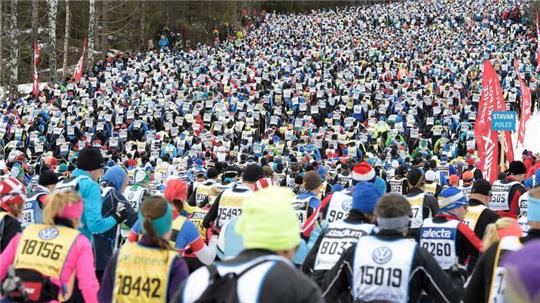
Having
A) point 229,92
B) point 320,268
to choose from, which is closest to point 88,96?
point 229,92

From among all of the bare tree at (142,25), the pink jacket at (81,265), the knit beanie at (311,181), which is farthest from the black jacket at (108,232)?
the bare tree at (142,25)

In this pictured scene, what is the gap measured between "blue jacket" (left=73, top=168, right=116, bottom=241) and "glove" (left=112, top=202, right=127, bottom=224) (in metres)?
0.37

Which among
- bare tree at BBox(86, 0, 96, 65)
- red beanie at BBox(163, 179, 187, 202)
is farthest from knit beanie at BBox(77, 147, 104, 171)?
bare tree at BBox(86, 0, 96, 65)

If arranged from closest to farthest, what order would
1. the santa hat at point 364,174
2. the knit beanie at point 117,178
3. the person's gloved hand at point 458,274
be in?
the person's gloved hand at point 458,274 → the santa hat at point 364,174 → the knit beanie at point 117,178

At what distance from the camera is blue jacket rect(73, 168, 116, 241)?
7.07m

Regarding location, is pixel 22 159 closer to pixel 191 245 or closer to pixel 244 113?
pixel 244 113

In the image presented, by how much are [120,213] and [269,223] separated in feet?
13.0

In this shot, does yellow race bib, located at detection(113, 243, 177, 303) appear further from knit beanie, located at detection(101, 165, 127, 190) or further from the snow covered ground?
the snow covered ground

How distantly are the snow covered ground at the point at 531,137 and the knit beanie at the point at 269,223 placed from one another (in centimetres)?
2316

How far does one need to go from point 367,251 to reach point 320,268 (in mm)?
902

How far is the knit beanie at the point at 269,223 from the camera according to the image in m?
3.74

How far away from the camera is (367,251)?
5.17 meters

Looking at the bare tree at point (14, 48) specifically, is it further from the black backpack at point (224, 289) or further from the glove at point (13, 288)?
the black backpack at point (224, 289)

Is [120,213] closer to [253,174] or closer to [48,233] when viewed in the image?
[253,174]
